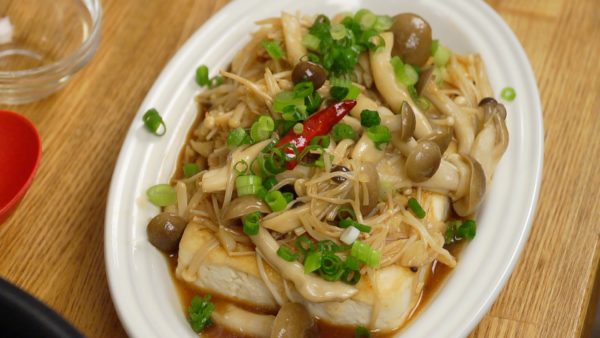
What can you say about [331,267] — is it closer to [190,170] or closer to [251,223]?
[251,223]

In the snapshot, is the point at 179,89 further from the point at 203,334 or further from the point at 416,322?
the point at 416,322

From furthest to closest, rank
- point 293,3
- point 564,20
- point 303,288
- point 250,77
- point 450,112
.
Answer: point 564,20 → point 293,3 → point 250,77 → point 450,112 → point 303,288

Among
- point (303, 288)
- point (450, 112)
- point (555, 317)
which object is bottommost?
point (555, 317)

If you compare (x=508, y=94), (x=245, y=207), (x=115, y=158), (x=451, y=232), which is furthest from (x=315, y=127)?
(x=115, y=158)

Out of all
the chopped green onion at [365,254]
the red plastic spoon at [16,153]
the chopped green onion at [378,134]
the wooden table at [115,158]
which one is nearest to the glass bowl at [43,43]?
the wooden table at [115,158]

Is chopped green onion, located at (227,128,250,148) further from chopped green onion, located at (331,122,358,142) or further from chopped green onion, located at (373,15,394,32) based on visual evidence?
chopped green onion, located at (373,15,394,32)

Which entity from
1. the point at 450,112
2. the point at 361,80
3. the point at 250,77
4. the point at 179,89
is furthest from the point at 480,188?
the point at 179,89

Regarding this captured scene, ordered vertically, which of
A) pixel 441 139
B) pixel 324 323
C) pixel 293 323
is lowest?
pixel 324 323

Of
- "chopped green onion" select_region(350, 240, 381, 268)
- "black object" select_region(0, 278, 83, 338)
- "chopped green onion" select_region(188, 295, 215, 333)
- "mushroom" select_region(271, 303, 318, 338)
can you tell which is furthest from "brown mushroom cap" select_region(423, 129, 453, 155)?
"black object" select_region(0, 278, 83, 338)
